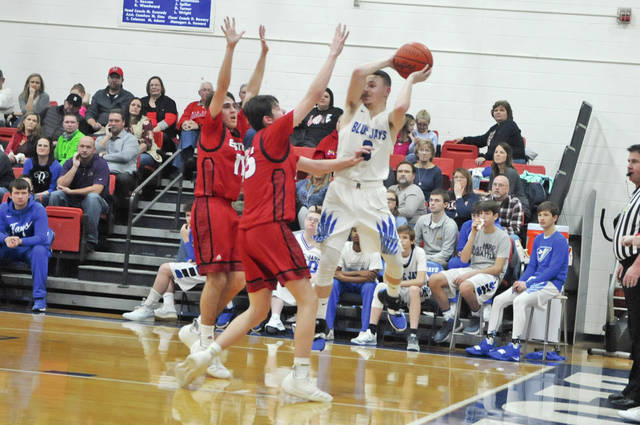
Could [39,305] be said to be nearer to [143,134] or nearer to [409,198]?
[143,134]

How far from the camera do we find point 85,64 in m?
13.8

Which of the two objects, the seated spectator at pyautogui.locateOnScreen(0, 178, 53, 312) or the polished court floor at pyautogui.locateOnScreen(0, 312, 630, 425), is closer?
the polished court floor at pyautogui.locateOnScreen(0, 312, 630, 425)

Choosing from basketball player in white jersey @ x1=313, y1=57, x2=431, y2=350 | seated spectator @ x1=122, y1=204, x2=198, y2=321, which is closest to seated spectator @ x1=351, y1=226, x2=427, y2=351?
seated spectator @ x1=122, y1=204, x2=198, y2=321

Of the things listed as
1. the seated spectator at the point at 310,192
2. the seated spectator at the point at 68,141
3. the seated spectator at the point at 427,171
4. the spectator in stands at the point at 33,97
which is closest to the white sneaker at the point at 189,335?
the seated spectator at the point at 310,192

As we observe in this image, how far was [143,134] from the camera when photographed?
11289mm

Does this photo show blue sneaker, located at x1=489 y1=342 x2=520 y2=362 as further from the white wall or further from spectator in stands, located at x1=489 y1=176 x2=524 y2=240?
the white wall

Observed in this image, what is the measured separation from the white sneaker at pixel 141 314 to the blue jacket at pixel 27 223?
1227mm

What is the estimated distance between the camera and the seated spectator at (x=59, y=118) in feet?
38.7

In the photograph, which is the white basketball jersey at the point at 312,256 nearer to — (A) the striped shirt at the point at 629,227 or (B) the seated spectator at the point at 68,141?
(B) the seated spectator at the point at 68,141

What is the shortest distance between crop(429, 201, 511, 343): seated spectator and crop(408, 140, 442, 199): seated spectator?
167 centimetres

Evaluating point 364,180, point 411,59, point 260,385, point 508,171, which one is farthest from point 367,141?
point 508,171

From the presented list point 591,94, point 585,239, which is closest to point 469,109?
point 591,94

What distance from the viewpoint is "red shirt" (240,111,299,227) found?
477cm

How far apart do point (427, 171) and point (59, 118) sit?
537cm
